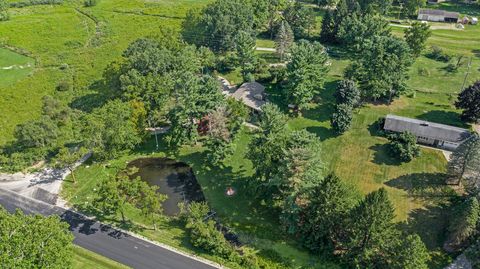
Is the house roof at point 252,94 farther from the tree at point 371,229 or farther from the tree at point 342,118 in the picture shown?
the tree at point 371,229

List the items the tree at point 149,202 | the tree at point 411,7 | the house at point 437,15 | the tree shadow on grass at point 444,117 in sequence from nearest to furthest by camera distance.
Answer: the tree at point 149,202 → the tree shadow on grass at point 444,117 → the house at point 437,15 → the tree at point 411,7

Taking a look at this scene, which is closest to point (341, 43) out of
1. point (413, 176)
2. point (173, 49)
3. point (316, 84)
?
point (316, 84)

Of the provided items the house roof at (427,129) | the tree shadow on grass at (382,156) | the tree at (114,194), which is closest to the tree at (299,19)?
the house roof at (427,129)

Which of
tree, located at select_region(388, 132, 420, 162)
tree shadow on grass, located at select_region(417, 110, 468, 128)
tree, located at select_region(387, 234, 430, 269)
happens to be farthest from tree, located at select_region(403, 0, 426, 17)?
tree, located at select_region(387, 234, 430, 269)

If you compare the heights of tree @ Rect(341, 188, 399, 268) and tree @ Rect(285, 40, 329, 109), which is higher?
tree @ Rect(285, 40, 329, 109)

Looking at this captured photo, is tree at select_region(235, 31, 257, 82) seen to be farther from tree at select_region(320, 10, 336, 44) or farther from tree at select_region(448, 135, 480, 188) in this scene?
tree at select_region(448, 135, 480, 188)

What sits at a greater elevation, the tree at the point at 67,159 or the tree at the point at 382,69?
the tree at the point at 382,69
